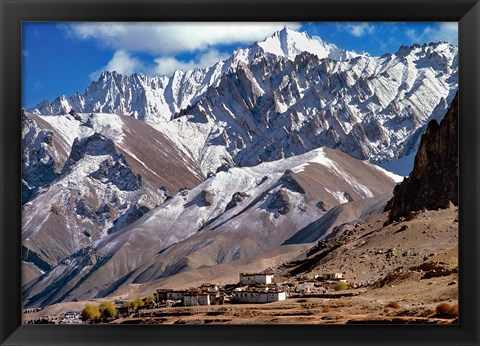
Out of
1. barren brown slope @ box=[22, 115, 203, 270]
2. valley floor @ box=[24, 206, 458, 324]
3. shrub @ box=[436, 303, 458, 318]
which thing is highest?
barren brown slope @ box=[22, 115, 203, 270]

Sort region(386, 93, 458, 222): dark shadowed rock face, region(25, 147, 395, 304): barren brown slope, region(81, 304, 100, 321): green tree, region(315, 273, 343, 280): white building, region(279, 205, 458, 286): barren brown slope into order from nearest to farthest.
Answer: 1. region(279, 205, 458, 286): barren brown slope
2. region(315, 273, 343, 280): white building
3. region(81, 304, 100, 321): green tree
4. region(386, 93, 458, 222): dark shadowed rock face
5. region(25, 147, 395, 304): barren brown slope

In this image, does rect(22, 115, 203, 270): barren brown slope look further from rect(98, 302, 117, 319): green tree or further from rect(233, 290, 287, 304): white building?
rect(233, 290, 287, 304): white building

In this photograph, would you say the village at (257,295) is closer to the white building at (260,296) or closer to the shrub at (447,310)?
the white building at (260,296)

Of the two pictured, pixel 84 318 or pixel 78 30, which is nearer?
pixel 84 318

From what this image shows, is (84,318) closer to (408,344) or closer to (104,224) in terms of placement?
(408,344)

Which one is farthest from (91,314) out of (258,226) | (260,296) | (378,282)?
(258,226)

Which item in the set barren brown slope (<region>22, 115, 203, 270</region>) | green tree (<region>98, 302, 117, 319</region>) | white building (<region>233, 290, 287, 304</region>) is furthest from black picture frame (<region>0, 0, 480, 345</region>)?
barren brown slope (<region>22, 115, 203, 270</region>)

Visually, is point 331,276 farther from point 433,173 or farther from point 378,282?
point 433,173
